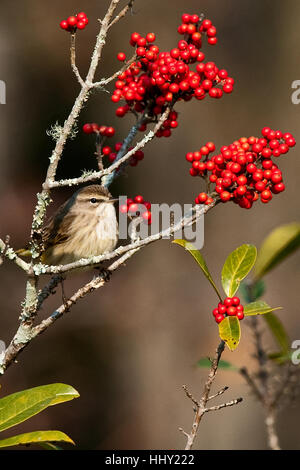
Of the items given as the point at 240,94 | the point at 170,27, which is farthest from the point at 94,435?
the point at 170,27

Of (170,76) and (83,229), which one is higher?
(170,76)

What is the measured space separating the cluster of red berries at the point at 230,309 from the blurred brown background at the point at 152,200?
640cm

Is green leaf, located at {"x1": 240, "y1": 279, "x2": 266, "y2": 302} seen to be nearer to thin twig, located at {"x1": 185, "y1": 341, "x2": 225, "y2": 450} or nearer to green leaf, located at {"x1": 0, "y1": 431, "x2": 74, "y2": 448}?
thin twig, located at {"x1": 185, "y1": 341, "x2": 225, "y2": 450}

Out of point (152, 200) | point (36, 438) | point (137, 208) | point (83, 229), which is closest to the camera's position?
point (36, 438)

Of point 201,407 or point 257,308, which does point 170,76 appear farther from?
point 201,407

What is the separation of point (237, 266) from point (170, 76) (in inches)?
34.2

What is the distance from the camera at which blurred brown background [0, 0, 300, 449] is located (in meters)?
9.41

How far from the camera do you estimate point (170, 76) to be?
2.95 metres

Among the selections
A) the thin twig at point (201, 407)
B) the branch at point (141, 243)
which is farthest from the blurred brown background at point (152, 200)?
the thin twig at point (201, 407)

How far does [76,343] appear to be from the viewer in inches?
396

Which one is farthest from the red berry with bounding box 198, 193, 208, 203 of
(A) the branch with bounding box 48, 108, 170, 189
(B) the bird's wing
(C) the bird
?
(B) the bird's wing

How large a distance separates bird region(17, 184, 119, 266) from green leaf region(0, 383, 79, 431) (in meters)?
1.86

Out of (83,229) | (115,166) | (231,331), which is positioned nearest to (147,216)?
(115,166)

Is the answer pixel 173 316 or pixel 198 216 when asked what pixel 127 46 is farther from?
pixel 198 216
